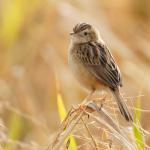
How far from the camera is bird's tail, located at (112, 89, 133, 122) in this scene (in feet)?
9.52

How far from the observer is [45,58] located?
6.14 metres

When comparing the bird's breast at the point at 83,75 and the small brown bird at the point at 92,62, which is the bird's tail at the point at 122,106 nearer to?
the small brown bird at the point at 92,62

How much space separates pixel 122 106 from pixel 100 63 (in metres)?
0.60

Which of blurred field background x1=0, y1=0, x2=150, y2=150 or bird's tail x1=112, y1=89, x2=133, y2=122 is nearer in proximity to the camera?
bird's tail x1=112, y1=89, x2=133, y2=122

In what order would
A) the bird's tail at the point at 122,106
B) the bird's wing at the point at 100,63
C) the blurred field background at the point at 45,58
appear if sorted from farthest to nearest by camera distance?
the blurred field background at the point at 45,58 → the bird's wing at the point at 100,63 → the bird's tail at the point at 122,106

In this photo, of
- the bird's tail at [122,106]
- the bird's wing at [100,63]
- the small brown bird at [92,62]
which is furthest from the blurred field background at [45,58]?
the bird's tail at [122,106]

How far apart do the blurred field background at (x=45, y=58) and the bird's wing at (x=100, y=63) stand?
1.66m

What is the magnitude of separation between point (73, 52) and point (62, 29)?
2.57 metres

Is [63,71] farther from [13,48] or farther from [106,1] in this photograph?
[106,1]

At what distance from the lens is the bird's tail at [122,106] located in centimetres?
290

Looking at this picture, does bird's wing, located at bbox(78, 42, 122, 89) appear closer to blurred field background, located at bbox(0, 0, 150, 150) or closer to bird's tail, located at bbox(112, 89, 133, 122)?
bird's tail, located at bbox(112, 89, 133, 122)

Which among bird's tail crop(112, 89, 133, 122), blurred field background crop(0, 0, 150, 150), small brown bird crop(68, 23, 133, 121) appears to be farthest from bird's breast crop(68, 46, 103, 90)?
blurred field background crop(0, 0, 150, 150)

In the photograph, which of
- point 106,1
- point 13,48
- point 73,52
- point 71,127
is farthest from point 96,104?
point 106,1

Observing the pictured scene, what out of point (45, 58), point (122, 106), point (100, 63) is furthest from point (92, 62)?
point (45, 58)
